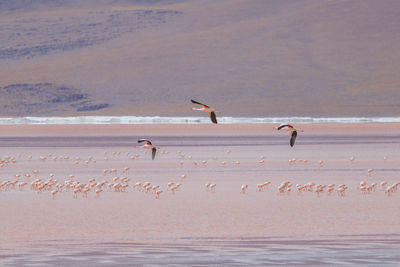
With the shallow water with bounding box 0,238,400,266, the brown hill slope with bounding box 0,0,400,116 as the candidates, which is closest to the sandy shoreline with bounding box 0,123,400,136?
the brown hill slope with bounding box 0,0,400,116

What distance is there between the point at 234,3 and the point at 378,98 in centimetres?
4456

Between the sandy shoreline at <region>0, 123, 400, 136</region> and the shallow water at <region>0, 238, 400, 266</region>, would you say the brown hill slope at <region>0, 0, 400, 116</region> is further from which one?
the shallow water at <region>0, 238, 400, 266</region>

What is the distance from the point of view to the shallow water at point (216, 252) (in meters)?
13.7

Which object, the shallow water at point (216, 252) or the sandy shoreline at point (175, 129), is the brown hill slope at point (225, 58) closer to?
the sandy shoreline at point (175, 129)

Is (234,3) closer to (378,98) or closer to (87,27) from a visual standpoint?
(87,27)

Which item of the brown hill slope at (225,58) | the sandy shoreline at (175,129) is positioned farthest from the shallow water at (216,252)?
the brown hill slope at (225,58)

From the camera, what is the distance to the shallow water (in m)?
13.7

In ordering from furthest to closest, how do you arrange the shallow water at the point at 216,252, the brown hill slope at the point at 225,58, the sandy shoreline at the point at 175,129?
the brown hill slope at the point at 225,58 → the sandy shoreline at the point at 175,129 → the shallow water at the point at 216,252

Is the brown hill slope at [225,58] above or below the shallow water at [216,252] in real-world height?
above

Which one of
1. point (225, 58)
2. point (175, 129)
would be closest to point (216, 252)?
point (175, 129)

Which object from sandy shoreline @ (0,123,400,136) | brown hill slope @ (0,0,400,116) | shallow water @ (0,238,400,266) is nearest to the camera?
shallow water @ (0,238,400,266)

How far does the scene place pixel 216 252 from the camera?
48.1 ft

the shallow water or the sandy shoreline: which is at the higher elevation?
the sandy shoreline

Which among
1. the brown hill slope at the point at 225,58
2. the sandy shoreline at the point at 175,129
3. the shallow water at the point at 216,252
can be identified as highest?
the brown hill slope at the point at 225,58
